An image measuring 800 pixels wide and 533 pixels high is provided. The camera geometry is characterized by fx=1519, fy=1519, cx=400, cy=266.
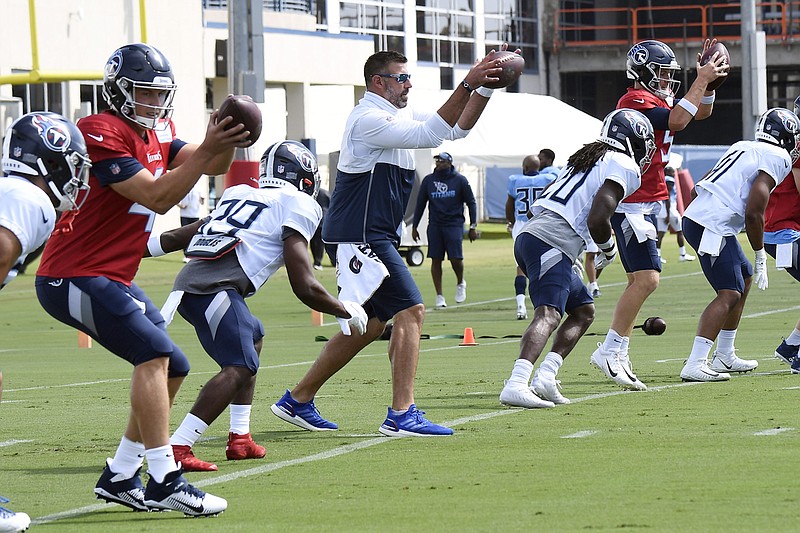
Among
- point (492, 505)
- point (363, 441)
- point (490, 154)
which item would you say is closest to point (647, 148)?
point (363, 441)

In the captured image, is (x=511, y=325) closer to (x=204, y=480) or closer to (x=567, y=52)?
(x=204, y=480)

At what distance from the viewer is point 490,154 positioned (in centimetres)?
4181

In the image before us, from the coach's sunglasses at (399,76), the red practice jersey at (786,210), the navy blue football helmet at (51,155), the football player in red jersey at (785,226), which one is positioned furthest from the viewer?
the red practice jersey at (786,210)

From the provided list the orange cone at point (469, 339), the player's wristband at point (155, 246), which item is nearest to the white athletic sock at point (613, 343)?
the player's wristband at point (155, 246)

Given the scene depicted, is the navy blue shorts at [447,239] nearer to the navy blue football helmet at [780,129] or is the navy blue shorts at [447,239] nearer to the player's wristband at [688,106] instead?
the navy blue football helmet at [780,129]

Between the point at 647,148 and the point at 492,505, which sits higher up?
the point at 647,148

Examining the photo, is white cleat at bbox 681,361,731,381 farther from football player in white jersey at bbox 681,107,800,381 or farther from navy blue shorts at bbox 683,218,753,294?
navy blue shorts at bbox 683,218,753,294

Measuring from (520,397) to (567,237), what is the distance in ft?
3.70

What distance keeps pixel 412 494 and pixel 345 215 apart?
8.63 ft

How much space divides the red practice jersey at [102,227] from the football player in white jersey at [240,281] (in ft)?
3.75

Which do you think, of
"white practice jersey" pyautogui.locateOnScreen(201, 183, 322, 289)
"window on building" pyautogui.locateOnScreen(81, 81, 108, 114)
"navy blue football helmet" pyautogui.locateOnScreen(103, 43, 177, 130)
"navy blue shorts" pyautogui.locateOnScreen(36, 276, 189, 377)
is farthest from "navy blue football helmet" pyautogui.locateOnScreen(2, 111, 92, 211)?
"window on building" pyautogui.locateOnScreen(81, 81, 108, 114)

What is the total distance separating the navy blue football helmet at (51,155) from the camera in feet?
19.8

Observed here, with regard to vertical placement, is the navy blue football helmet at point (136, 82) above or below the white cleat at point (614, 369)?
above

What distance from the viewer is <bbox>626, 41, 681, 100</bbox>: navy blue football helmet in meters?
11.4
